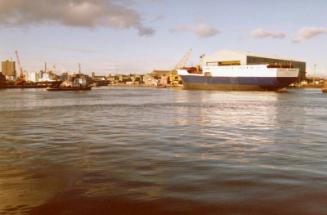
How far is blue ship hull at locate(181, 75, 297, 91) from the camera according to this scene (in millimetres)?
105069

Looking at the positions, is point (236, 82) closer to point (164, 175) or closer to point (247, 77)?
point (247, 77)

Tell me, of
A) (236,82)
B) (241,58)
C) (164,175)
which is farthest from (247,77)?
(164,175)

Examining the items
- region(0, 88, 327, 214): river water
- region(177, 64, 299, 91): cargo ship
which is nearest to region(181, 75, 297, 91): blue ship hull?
region(177, 64, 299, 91): cargo ship

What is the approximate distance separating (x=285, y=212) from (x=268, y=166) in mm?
4499

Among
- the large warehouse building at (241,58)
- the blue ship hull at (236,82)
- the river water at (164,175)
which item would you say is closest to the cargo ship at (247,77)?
the blue ship hull at (236,82)

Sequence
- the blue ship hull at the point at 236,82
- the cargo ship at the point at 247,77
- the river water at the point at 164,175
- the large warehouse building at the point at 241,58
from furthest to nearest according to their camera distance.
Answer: the large warehouse building at the point at 241,58
the blue ship hull at the point at 236,82
the cargo ship at the point at 247,77
the river water at the point at 164,175

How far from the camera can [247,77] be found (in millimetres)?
107938

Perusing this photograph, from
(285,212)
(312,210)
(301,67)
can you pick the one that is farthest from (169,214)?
(301,67)

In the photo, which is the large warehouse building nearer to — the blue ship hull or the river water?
the blue ship hull

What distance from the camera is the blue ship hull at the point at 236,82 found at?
105m

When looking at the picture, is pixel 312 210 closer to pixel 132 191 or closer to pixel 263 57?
pixel 132 191

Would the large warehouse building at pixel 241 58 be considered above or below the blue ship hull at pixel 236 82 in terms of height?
above

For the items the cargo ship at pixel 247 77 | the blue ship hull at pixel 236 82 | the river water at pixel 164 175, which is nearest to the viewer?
the river water at pixel 164 175

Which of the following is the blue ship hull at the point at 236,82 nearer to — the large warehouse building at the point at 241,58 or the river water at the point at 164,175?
the large warehouse building at the point at 241,58
